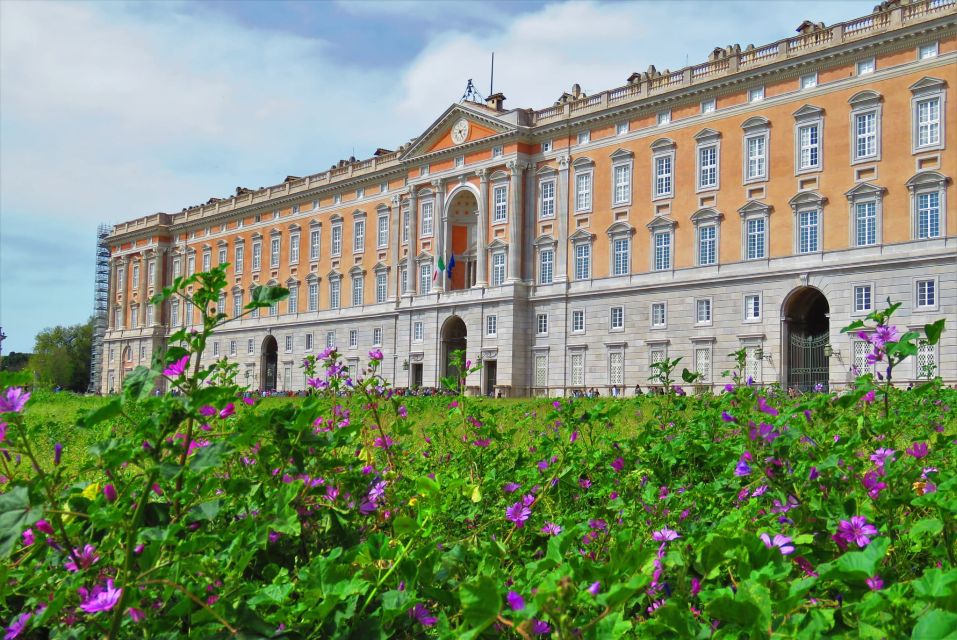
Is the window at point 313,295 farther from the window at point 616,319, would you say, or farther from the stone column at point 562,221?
the window at point 616,319

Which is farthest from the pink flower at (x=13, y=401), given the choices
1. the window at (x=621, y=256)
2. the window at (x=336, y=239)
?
the window at (x=336, y=239)

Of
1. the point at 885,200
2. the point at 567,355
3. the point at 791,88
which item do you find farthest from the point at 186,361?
the point at 567,355

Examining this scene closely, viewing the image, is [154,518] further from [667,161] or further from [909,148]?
[667,161]

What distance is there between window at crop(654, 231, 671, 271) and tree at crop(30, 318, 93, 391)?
71627 millimetres

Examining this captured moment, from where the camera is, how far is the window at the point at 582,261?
128 ft

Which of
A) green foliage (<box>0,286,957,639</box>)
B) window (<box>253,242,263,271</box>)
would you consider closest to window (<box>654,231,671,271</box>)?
window (<box>253,242,263,271</box>)

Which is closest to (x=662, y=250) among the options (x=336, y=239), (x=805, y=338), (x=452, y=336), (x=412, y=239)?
(x=805, y=338)

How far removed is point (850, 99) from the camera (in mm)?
31500

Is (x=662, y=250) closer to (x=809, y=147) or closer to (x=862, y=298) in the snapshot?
(x=809, y=147)

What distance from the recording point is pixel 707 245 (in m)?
35.2

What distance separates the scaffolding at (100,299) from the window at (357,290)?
1111 inches

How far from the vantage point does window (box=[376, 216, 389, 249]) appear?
48406 mm

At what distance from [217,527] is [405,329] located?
139 feet

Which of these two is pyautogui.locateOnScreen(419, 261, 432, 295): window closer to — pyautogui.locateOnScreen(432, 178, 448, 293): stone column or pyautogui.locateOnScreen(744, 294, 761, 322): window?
pyautogui.locateOnScreen(432, 178, 448, 293): stone column
